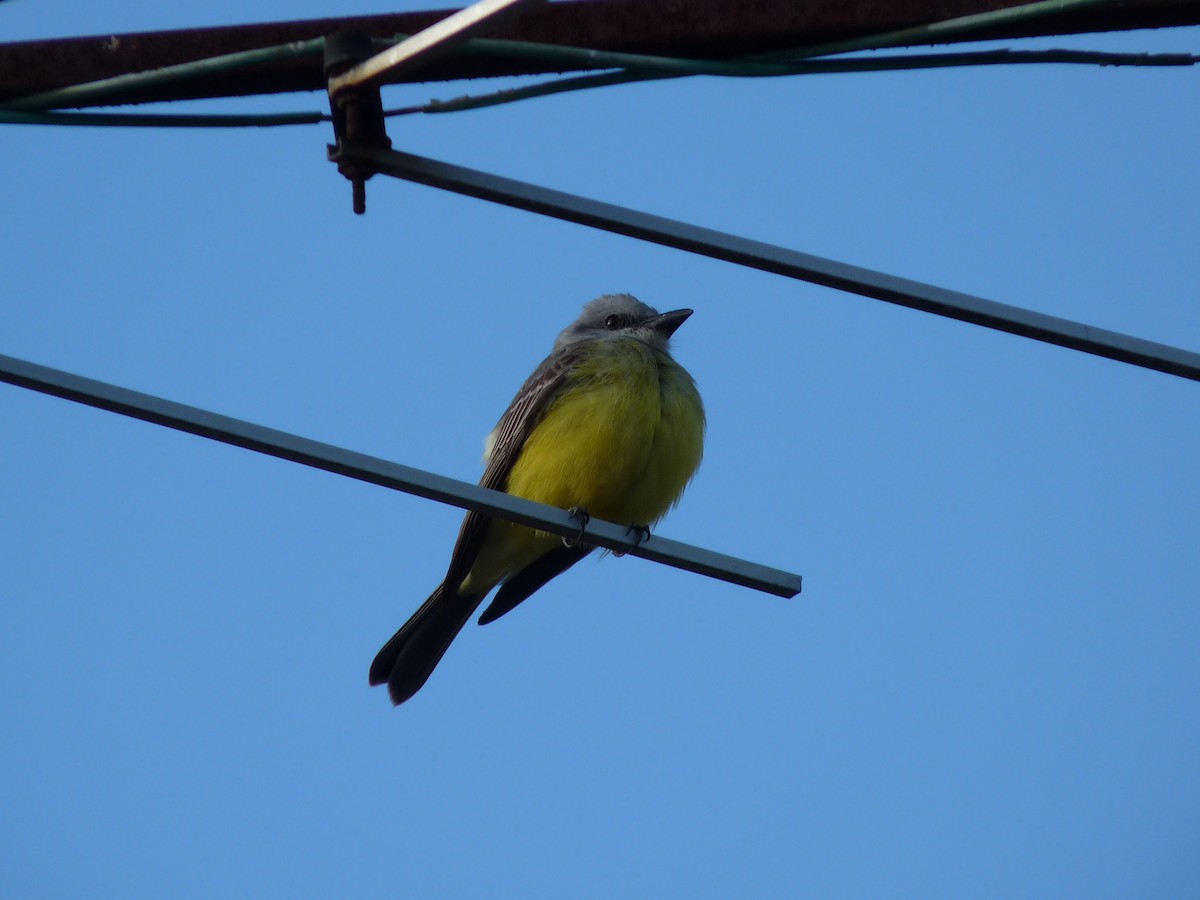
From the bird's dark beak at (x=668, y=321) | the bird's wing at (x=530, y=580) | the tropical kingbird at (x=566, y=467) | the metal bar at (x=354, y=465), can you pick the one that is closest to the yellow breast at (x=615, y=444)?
the tropical kingbird at (x=566, y=467)

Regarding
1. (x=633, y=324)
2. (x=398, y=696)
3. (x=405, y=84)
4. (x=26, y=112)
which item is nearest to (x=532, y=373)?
(x=633, y=324)

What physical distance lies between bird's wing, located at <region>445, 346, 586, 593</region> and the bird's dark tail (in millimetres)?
173

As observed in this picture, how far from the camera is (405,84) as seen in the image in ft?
12.9

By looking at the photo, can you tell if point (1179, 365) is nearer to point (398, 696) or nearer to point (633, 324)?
point (398, 696)

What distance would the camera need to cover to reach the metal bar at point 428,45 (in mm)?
2879

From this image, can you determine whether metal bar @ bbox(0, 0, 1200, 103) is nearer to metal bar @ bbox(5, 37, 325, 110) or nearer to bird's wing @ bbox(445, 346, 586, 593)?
metal bar @ bbox(5, 37, 325, 110)

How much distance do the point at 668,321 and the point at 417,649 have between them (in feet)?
6.86

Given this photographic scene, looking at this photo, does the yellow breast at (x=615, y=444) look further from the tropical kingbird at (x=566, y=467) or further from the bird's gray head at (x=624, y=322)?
the bird's gray head at (x=624, y=322)

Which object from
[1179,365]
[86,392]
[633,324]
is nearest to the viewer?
[86,392]

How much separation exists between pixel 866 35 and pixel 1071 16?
0.51 meters

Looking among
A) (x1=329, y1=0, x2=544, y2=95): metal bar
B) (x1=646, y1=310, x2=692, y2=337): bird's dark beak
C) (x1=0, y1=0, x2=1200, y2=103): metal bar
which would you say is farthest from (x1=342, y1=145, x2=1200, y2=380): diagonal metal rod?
(x1=646, y1=310, x2=692, y2=337): bird's dark beak

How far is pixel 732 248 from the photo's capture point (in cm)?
329

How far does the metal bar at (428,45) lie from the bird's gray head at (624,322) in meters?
3.64

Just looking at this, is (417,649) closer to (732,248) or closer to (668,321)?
(668,321)
